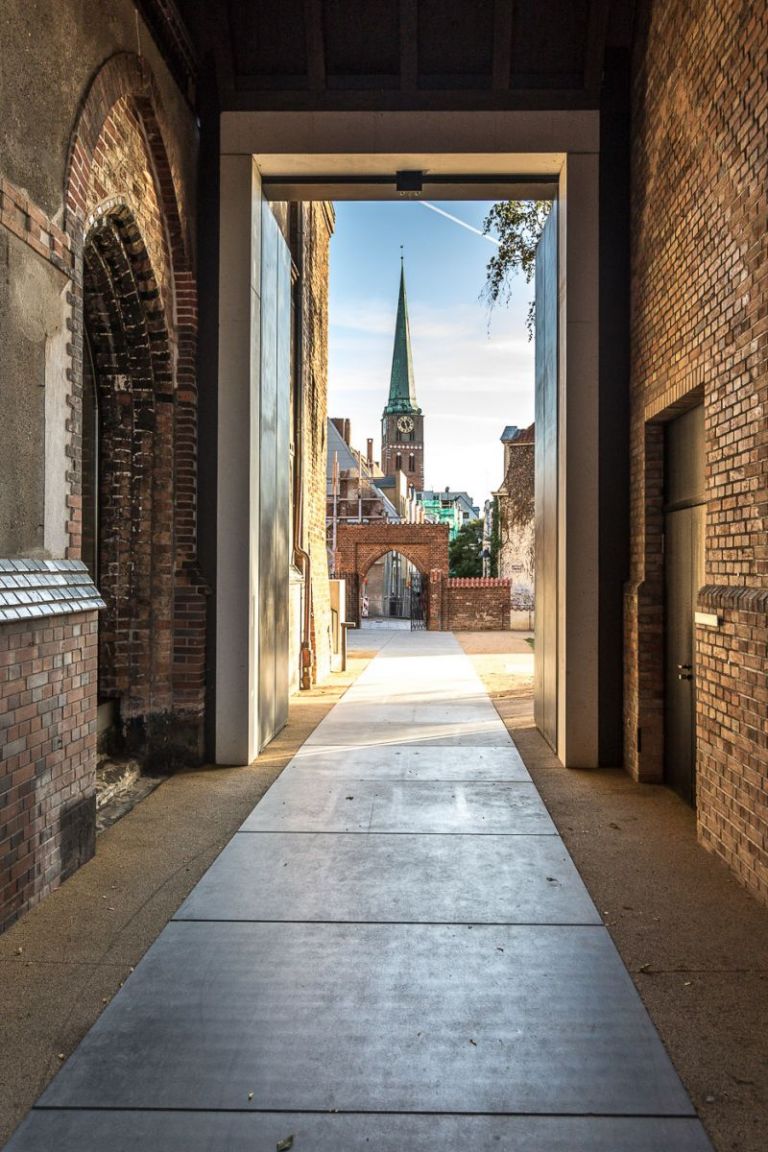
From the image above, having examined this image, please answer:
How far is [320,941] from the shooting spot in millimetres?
3496

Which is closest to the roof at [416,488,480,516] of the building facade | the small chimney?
the building facade

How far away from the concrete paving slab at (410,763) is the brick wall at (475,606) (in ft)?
68.4

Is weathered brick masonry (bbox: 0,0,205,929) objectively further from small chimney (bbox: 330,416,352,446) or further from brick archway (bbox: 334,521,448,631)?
small chimney (bbox: 330,416,352,446)

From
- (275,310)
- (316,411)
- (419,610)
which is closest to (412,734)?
(275,310)

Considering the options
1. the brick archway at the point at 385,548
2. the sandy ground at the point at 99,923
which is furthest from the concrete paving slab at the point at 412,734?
the brick archway at the point at 385,548

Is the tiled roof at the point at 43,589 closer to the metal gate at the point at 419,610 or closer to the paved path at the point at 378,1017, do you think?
the paved path at the point at 378,1017

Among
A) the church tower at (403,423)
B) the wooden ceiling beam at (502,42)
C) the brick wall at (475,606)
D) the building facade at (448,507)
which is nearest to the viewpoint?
the wooden ceiling beam at (502,42)

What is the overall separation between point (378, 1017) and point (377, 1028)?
0.07 m

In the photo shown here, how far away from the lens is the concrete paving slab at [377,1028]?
2455mm

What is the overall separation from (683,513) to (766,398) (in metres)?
1.98

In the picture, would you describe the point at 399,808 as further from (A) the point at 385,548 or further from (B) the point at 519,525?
(B) the point at 519,525

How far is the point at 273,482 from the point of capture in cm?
796

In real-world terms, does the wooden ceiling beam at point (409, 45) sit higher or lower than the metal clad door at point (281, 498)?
higher

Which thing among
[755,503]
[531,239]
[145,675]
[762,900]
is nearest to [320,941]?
[762,900]
